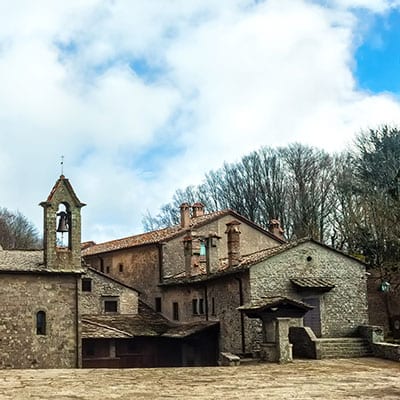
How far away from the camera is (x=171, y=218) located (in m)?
70.9

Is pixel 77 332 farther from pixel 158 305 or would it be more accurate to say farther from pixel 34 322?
pixel 158 305

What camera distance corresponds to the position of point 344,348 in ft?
94.4

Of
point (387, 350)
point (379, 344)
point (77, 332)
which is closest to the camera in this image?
point (387, 350)

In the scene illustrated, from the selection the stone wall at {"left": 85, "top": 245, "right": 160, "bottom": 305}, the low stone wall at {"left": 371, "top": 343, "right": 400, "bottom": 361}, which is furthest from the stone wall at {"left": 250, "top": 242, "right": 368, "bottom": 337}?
the stone wall at {"left": 85, "top": 245, "right": 160, "bottom": 305}

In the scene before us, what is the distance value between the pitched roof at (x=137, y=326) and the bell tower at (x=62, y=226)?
463 centimetres

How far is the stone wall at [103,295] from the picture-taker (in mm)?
37812

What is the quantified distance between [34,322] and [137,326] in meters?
8.85

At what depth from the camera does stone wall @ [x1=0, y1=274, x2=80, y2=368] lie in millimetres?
28266

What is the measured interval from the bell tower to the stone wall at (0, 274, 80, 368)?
0.72 m

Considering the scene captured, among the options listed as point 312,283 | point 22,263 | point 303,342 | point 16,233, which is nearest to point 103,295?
point 22,263

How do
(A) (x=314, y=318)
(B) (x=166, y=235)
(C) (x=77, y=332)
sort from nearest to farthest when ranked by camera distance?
(C) (x=77, y=332) → (A) (x=314, y=318) → (B) (x=166, y=235)

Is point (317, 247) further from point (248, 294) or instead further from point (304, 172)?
point (304, 172)

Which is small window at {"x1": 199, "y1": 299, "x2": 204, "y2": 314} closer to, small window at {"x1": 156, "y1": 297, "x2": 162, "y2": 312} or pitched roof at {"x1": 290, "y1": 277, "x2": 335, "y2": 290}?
small window at {"x1": 156, "y1": 297, "x2": 162, "y2": 312}

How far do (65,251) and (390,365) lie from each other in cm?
1547
